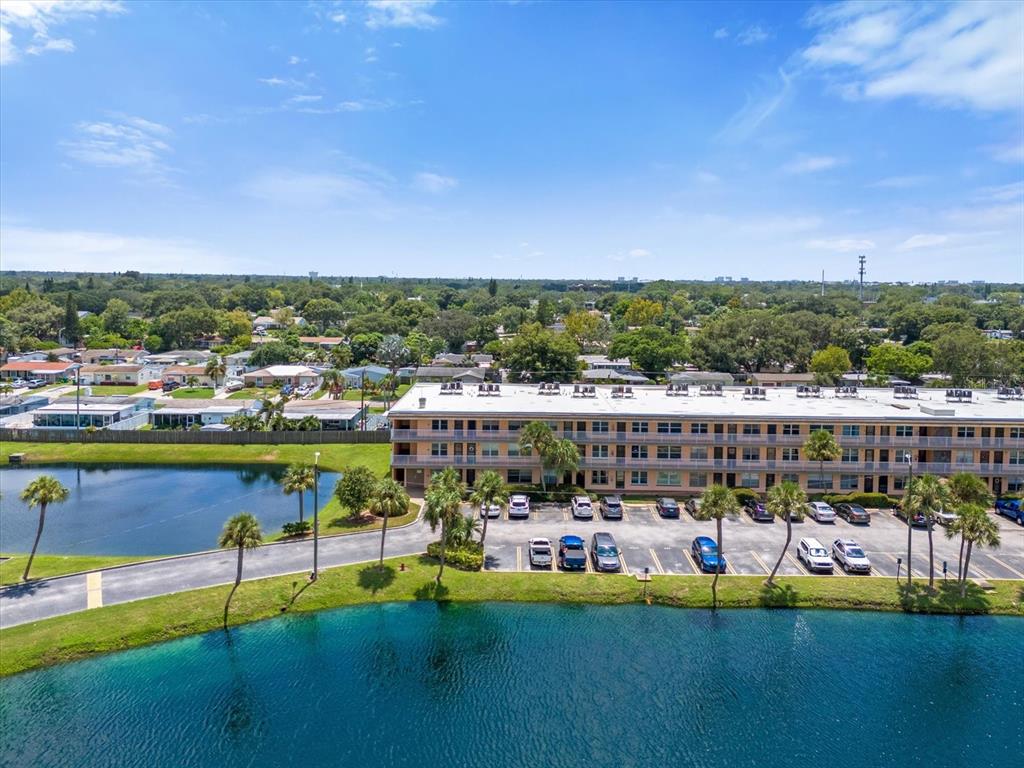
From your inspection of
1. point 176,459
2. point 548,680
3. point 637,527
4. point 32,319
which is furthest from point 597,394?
point 32,319

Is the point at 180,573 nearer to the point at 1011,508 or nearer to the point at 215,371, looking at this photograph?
the point at 1011,508

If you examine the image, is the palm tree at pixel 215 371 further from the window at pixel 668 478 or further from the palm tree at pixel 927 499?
the palm tree at pixel 927 499

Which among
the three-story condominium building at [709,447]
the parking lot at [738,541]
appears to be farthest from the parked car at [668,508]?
the three-story condominium building at [709,447]

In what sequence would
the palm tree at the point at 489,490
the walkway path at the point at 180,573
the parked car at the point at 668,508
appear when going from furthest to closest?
the parked car at the point at 668,508
the palm tree at the point at 489,490
the walkway path at the point at 180,573

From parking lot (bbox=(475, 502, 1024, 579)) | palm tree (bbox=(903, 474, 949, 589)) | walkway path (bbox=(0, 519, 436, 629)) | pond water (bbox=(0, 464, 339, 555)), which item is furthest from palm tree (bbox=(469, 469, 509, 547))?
palm tree (bbox=(903, 474, 949, 589))

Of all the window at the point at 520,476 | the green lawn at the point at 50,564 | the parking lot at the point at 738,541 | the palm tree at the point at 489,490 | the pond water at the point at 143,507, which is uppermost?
the palm tree at the point at 489,490

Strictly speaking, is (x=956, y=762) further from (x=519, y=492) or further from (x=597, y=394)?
(x=597, y=394)

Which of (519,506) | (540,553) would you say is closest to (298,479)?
(540,553)
